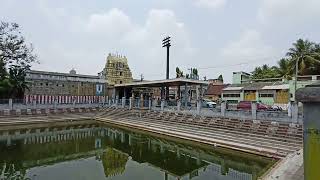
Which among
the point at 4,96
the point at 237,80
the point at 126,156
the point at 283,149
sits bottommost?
the point at 126,156

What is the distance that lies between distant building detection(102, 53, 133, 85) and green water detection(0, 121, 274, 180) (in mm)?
25974

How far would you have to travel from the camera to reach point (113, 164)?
15305mm

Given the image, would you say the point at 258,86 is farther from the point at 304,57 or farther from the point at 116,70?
the point at 116,70

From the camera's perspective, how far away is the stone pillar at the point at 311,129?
4.37ft

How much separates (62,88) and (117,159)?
26673mm

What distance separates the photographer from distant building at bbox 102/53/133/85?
1955 inches

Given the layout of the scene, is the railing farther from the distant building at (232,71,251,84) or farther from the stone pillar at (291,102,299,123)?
the distant building at (232,71,251,84)

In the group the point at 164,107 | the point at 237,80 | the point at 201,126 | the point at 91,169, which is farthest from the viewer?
the point at 237,80

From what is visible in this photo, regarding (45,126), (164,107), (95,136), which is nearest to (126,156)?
(95,136)

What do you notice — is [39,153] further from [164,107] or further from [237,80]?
[237,80]

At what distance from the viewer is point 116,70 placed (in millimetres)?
50375

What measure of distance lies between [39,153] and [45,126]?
1164 centimetres

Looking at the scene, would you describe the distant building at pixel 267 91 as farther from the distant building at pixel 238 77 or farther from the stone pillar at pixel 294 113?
the stone pillar at pixel 294 113

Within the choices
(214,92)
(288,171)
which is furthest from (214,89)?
(288,171)
